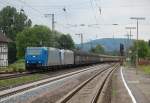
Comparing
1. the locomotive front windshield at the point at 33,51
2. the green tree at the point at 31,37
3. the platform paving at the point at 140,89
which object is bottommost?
the platform paving at the point at 140,89

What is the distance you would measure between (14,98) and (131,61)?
259ft

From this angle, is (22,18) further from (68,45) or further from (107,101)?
(107,101)

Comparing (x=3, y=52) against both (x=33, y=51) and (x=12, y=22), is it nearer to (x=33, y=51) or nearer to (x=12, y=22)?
(x=33, y=51)

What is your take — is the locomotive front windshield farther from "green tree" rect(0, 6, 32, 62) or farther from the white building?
"green tree" rect(0, 6, 32, 62)

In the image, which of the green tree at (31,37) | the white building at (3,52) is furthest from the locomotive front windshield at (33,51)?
the green tree at (31,37)

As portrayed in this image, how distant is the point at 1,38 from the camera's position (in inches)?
3132

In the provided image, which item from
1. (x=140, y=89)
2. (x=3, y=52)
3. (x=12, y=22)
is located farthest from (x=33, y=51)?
(x=12, y=22)

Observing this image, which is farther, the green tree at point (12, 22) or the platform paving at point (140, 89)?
the green tree at point (12, 22)

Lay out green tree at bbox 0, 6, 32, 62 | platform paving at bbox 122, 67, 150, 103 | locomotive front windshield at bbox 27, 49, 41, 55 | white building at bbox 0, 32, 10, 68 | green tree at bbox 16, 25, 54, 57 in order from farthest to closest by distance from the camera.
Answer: green tree at bbox 0, 6, 32, 62
green tree at bbox 16, 25, 54, 57
white building at bbox 0, 32, 10, 68
locomotive front windshield at bbox 27, 49, 41, 55
platform paving at bbox 122, 67, 150, 103

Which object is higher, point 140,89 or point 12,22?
point 12,22

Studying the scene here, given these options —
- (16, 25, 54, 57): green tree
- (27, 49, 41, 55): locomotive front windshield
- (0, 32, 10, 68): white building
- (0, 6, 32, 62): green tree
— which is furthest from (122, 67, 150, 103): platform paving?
(0, 6, 32, 62): green tree

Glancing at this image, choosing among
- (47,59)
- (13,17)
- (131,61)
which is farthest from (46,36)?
(47,59)

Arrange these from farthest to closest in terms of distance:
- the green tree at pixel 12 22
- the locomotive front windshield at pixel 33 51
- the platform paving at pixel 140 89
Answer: the green tree at pixel 12 22 → the locomotive front windshield at pixel 33 51 → the platform paving at pixel 140 89

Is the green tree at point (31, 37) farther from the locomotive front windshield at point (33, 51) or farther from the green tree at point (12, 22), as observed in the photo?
the locomotive front windshield at point (33, 51)
